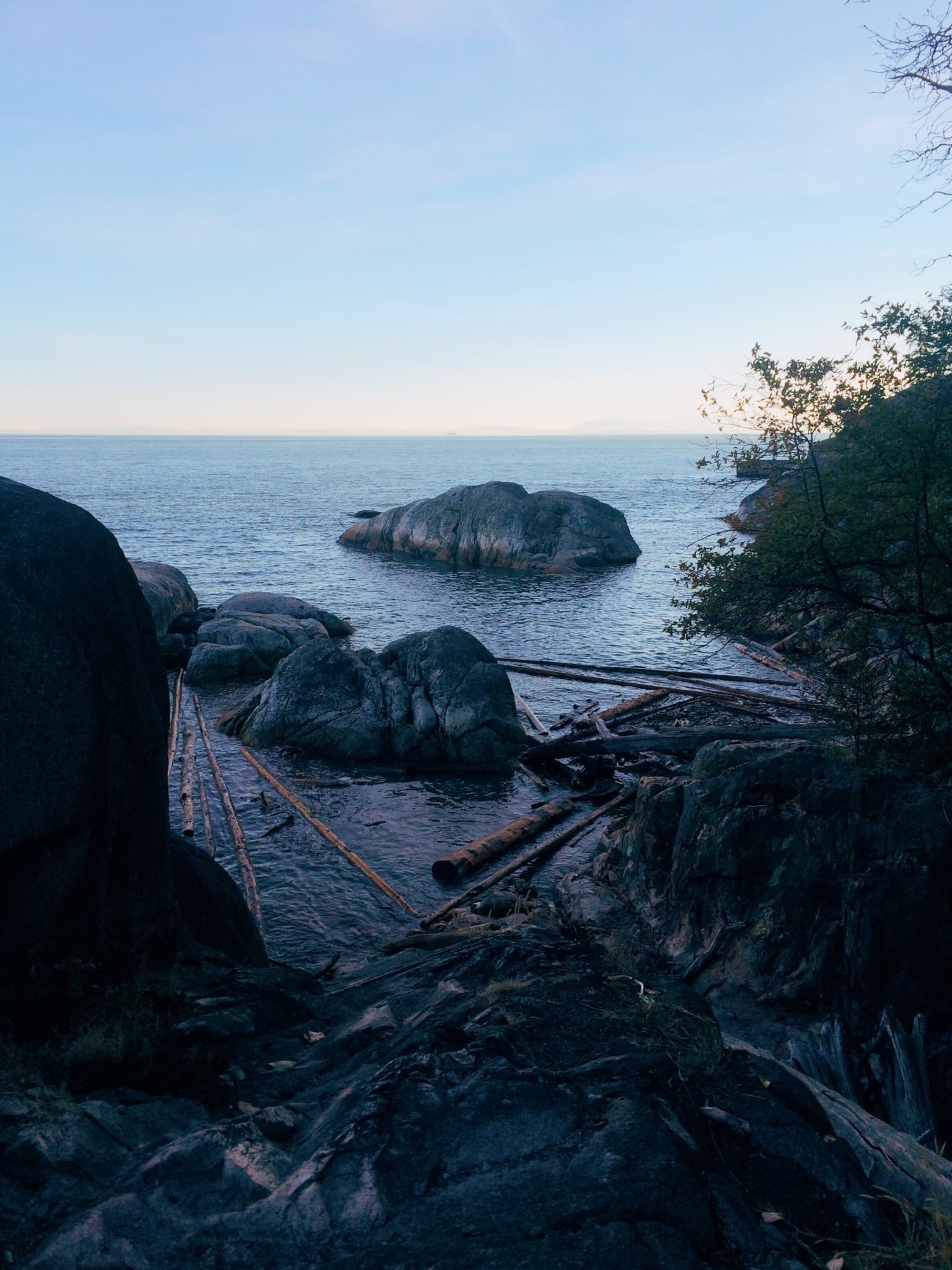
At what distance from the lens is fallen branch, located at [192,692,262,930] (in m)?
15.3

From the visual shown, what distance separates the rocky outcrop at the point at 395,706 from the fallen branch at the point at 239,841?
6.92 feet

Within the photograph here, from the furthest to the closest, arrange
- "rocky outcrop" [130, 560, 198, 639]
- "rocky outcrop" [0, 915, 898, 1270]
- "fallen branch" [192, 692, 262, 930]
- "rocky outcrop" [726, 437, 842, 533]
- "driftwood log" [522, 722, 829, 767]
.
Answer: "rocky outcrop" [130, 560, 198, 639] → "driftwood log" [522, 722, 829, 767] → "fallen branch" [192, 692, 262, 930] → "rocky outcrop" [726, 437, 842, 533] → "rocky outcrop" [0, 915, 898, 1270]

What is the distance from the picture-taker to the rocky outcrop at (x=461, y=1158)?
4.89m

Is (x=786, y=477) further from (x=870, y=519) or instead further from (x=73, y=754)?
(x=73, y=754)

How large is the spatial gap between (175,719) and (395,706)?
7680 millimetres

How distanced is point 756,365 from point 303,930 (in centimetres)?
1206

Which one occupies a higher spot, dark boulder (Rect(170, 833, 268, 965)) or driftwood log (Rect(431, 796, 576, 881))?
dark boulder (Rect(170, 833, 268, 965))

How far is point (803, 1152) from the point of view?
588cm

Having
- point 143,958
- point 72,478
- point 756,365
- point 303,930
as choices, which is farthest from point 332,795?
point 72,478

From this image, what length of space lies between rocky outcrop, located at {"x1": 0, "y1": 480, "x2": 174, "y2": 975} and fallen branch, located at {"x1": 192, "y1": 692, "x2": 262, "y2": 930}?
5.03 m

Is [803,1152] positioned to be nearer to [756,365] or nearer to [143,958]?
[143,958]

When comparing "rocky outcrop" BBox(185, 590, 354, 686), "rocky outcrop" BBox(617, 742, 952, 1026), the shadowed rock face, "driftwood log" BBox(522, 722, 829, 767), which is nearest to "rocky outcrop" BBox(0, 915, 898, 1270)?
"rocky outcrop" BBox(617, 742, 952, 1026)

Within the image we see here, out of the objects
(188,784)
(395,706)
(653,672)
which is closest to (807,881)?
(395,706)

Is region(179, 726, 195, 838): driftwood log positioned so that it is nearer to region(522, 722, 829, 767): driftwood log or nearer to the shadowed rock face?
region(522, 722, 829, 767): driftwood log
